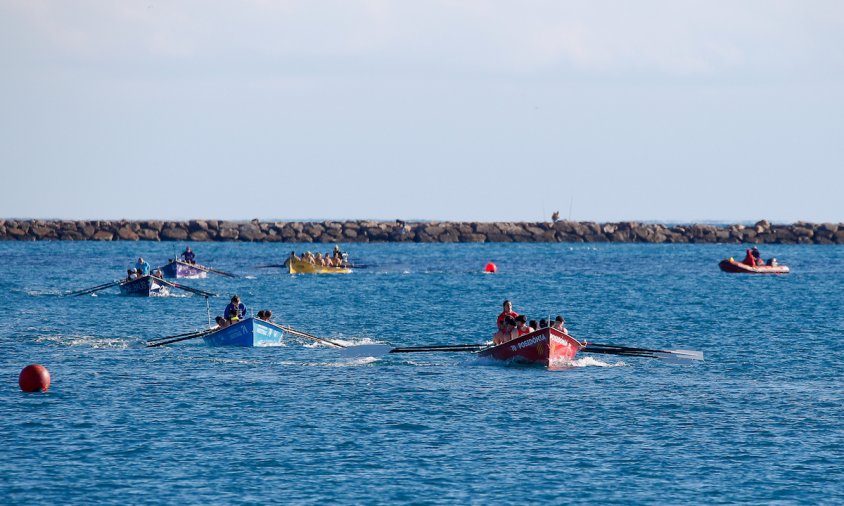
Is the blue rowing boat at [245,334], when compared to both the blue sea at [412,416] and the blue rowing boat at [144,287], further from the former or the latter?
the blue rowing boat at [144,287]

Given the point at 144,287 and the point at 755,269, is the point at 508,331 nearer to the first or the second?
the point at 144,287

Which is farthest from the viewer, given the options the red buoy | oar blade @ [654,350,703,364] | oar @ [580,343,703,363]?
oar blade @ [654,350,703,364]

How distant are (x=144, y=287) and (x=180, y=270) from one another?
16.6m

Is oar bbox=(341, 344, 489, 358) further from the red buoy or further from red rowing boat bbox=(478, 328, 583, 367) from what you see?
the red buoy

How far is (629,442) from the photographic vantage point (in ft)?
88.9

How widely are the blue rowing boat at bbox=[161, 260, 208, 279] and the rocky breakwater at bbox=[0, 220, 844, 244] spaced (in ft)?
293

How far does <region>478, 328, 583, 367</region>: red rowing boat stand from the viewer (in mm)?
36500

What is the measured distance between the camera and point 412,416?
2994cm

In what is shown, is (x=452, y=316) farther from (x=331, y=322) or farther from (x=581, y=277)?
(x=581, y=277)

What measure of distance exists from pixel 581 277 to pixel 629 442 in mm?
77157

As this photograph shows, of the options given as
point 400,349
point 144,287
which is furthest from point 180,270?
point 400,349

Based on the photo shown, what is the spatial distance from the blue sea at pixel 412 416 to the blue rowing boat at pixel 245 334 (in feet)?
1.52

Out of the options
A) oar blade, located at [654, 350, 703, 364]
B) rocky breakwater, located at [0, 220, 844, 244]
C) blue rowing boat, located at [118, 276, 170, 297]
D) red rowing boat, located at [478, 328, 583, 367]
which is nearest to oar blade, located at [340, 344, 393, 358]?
red rowing boat, located at [478, 328, 583, 367]

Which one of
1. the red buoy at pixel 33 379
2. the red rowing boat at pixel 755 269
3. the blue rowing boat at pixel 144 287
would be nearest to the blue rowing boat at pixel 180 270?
the blue rowing boat at pixel 144 287
